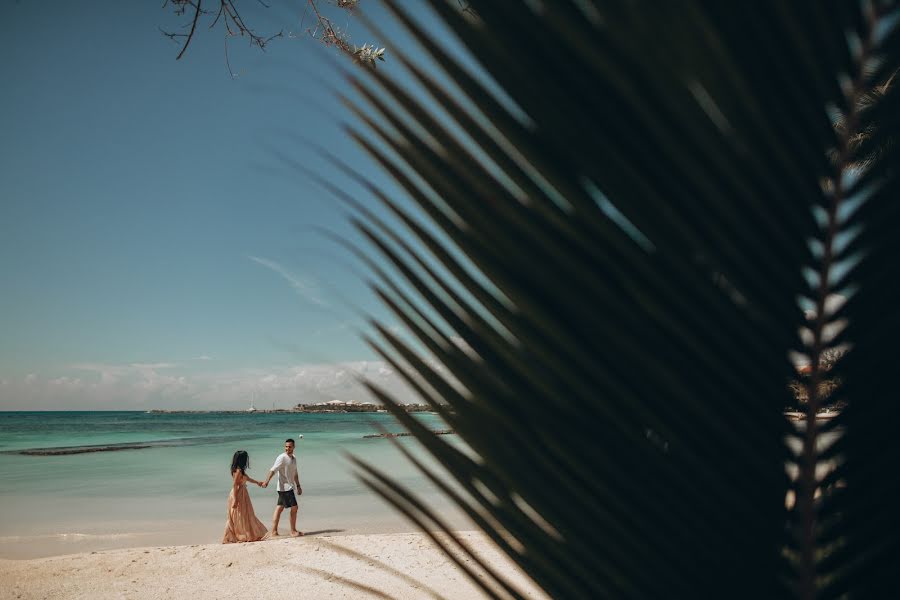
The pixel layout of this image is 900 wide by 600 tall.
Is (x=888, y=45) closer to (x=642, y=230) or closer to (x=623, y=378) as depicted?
(x=642, y=230)

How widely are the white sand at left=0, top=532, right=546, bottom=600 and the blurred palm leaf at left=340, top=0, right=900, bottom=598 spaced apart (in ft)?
22.8

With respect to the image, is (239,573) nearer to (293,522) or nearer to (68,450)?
(293,522)

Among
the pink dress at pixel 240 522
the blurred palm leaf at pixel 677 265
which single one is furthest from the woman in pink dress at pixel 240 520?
the blurred palm leaf at pixel 677 265

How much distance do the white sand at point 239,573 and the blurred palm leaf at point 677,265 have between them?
6951 mm

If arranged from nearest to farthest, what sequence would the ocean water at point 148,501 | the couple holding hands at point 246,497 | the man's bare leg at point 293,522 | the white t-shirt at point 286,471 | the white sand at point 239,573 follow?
the white sand at point 239,573 → the couple holding hands at point 246,497 → the white t-shirt at point 286,471 → the man's bare leg at point 293,522 → the ocean water at point 148,501

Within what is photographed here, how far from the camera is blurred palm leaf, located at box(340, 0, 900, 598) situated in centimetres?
55

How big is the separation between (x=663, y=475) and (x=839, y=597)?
0.86ft

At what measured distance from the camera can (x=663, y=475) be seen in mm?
572

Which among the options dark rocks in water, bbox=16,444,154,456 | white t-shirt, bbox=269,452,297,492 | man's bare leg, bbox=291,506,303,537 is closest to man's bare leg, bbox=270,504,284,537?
man's bare leg, bbox=291,506,303,537

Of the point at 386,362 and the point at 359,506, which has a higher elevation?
the point at 386,362

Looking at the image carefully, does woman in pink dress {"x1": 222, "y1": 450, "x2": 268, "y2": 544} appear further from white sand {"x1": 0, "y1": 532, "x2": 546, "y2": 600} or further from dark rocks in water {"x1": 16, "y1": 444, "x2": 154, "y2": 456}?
dark rocks in water {"x1": 16, "y1": 444, "x2": 154, "y2": 456}

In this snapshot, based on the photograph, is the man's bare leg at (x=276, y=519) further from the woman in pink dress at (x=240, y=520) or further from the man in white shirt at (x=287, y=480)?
the woman in pink dress at (x=240, y=520)

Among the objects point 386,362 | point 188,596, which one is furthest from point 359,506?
point 386,362

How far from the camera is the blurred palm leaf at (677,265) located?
551 mm
